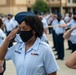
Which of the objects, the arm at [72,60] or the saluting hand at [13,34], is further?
the saluting hand at [13,34]

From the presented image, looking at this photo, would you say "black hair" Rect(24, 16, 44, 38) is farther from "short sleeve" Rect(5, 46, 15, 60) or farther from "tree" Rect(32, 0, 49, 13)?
"tree" Rect(32, 0, 49, 13)

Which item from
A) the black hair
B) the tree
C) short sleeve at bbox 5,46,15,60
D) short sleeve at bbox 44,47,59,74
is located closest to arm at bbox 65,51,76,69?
short sleeve at bbox 44,47,59,74

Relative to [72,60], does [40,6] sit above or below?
below

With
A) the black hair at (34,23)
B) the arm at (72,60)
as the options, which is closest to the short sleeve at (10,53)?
the black hair at (34,23)

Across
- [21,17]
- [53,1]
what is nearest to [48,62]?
[21,17]

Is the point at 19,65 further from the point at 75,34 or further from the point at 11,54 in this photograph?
the point at 75,34

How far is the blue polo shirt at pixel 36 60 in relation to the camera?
11.0 feet

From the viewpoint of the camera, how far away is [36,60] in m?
3.37

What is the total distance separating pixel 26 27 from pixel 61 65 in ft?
22.3

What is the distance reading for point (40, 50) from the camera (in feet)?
11.1

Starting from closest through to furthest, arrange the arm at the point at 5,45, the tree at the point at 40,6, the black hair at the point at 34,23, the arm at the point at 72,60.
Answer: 1. the arm at the point at 72,60
2. the black hair at the point at 34,23
3. the arm at the point at 5,45
4. the tree at the point at 40,6

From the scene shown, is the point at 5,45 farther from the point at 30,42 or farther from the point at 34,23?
the point at 34,23

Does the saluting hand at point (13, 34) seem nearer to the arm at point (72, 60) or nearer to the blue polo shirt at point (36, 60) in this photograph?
the blue polo shirt at point (36, 60)

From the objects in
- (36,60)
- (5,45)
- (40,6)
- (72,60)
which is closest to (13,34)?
(5,45)
